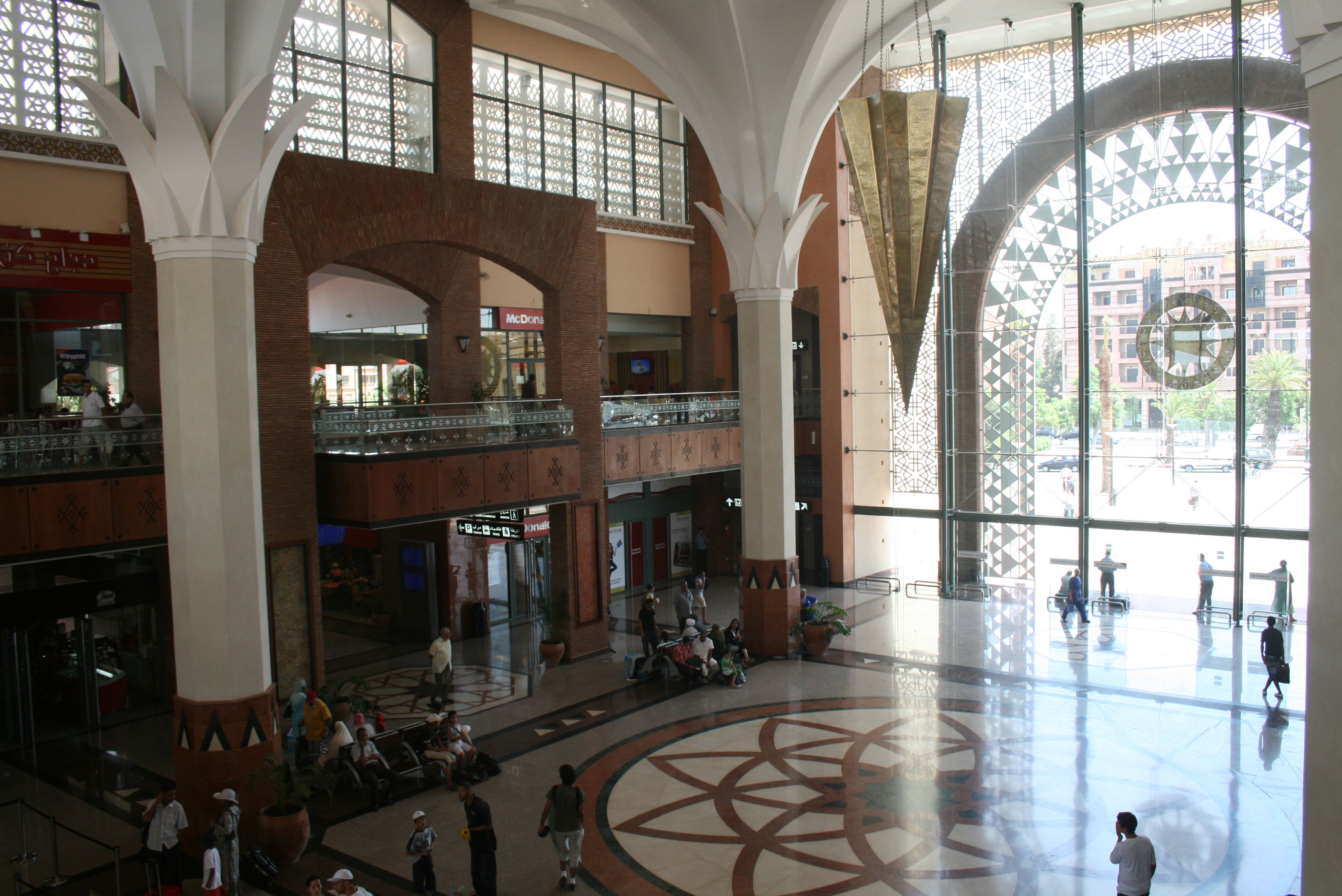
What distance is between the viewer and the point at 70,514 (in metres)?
11.7

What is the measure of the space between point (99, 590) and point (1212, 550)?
19.5 meters

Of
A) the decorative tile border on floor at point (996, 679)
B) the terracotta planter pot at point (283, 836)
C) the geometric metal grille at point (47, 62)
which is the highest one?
the geometric metal grille at point (47, 62)

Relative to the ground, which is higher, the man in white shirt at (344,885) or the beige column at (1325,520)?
the beige column at (1325,520)

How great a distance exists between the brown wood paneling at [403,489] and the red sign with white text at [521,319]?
253 inches

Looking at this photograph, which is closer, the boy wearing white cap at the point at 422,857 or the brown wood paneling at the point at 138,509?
the boy wearing white cap at the point at 422,857

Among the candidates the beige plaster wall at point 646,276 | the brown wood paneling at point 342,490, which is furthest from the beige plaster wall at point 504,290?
the brown wood paneling at point 342,490

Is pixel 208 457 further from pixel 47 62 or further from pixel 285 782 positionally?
pixel 47 62

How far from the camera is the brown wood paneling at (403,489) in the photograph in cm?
1381

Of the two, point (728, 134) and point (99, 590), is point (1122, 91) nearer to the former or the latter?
point (728, 134)

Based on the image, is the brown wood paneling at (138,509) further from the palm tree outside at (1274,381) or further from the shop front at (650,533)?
the palm tree outside at (1274,381)

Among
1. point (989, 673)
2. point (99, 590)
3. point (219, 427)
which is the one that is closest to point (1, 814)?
point (99, 590)

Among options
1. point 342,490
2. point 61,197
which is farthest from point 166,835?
point 61,197

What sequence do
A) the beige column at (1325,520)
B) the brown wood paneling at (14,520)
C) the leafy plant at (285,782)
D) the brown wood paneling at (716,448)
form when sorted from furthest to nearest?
1. the brown wood paneling at (716,448)
2. the brown wood paneling at (14,520)
3. the leafy plant at (285,782)
4. the beige column at (1325,520)

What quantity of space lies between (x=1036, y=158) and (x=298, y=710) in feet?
58.3
